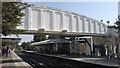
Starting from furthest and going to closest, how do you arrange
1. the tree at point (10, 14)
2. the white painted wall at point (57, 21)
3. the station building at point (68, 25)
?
the white painted wall at point (57, 21) < the station building at point (68, 25) < the tree at point (10, 14)

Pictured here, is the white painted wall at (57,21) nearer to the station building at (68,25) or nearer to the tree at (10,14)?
the station building at (68,25)

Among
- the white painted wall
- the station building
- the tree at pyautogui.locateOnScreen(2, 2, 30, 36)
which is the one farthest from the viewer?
the white painted wall

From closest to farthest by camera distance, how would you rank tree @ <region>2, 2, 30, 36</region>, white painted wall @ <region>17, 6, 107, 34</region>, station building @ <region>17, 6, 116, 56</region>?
tree @ <region>2, 2, 30, 36</region> → station building @ <region>17, 6, 116, 56</region> → white painted wall @ <region>17, 6, 107, 34</region>

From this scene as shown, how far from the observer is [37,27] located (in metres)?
65.9

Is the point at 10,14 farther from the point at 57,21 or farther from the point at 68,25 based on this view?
the point at 68,25

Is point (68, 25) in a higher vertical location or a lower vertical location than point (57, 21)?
lower

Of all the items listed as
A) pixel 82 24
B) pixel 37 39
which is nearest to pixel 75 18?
pixel 82 24

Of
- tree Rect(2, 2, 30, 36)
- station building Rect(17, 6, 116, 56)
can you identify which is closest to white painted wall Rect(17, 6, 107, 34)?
station building Rect(17, 6, 116, 56)

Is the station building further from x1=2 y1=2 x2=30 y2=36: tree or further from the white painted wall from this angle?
x1=2 y1=2 x2=30 y2=36: tree

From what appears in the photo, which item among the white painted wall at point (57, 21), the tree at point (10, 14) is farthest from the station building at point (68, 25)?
the tree at point (10, 14)

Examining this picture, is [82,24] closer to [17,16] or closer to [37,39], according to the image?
[17,16]

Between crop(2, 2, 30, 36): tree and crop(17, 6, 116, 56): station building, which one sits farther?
crop(17, 6, 116, 56): station building

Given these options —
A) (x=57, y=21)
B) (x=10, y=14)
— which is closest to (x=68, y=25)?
(x=57, y=21)

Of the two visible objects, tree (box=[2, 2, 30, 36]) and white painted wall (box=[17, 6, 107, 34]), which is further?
white painted wall (box=[17, 6, 107, 34])
